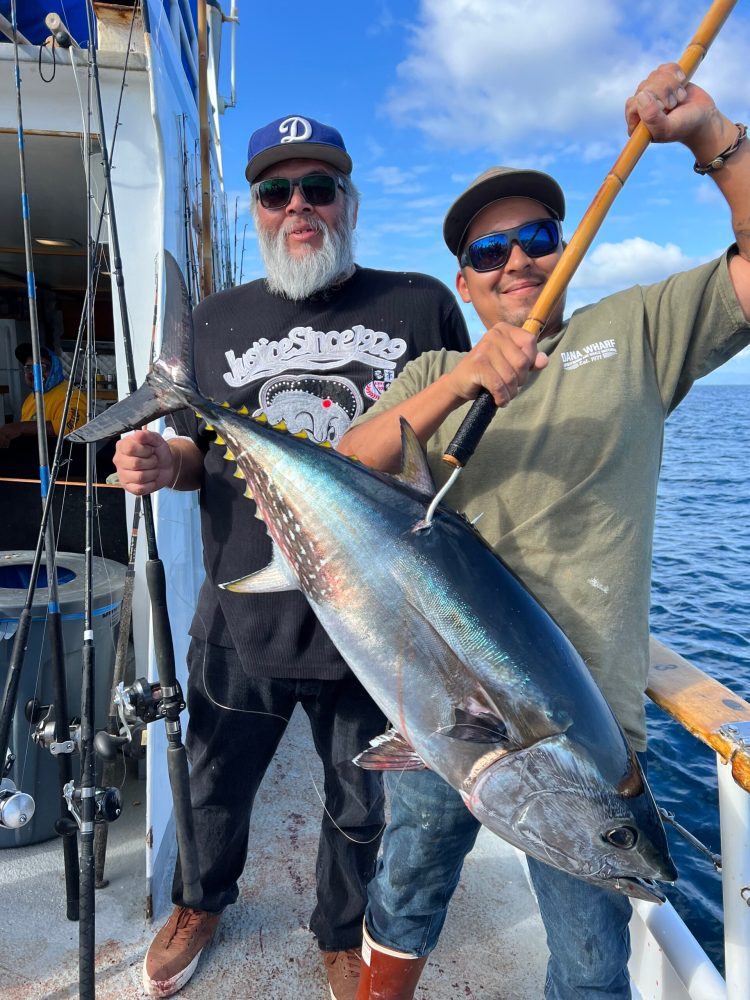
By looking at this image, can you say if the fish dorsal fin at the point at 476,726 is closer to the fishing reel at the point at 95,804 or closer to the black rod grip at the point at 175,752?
the black rod grip at the point at 175,752

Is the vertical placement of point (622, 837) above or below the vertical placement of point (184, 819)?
above

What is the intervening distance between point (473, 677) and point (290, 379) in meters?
1.12

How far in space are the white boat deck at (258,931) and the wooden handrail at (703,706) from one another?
1138 mm

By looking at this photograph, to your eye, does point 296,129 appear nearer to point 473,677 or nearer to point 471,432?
point 471,432

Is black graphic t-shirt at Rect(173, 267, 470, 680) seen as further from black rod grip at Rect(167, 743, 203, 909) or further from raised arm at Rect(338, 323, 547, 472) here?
raised arm at Rect(338, 323, 547, 472)

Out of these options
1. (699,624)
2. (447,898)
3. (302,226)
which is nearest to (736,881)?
(447,898)

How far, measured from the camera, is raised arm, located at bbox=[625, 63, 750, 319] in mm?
1169

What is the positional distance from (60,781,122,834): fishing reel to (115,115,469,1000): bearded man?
233 mm

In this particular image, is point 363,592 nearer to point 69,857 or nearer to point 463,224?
point 463,224

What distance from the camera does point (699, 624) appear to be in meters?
7.82

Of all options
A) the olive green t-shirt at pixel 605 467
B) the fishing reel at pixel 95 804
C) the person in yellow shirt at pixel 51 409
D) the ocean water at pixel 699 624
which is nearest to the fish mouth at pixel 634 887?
the olive green t-shirt at pixel 605 467

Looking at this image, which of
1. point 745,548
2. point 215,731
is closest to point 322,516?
point 215,731

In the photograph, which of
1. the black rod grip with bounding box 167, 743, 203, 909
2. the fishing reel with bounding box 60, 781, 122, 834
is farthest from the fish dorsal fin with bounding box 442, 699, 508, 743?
the fishing reel with bounding box 60, 781, 122, 834

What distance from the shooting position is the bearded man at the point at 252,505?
193 centimetres
